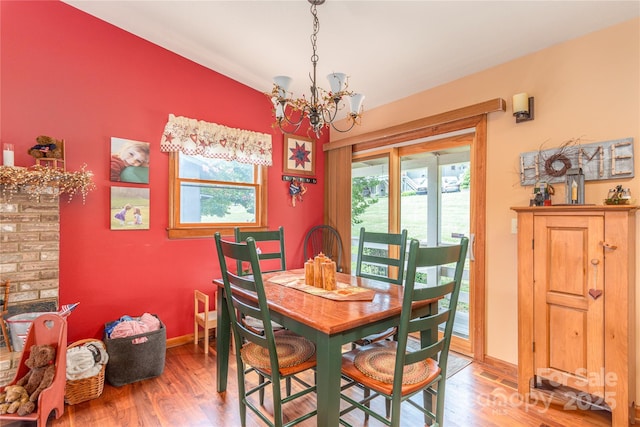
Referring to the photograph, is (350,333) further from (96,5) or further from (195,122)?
(96,5)

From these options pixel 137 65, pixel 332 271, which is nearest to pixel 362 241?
pixel 332 271

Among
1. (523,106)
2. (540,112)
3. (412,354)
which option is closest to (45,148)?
(412,354)

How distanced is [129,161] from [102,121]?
1.23 feet

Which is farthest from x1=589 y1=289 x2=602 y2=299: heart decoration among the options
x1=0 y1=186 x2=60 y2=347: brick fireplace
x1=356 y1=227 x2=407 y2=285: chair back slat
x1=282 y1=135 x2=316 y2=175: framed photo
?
x1=0 y1=186 x2=60 y2=347: brick fireplace

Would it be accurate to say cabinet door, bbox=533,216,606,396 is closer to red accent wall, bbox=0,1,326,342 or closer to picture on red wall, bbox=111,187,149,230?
red accent wall, bbox=0,1,326,342

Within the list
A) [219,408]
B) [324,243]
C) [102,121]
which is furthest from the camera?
[324,243]

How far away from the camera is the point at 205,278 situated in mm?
3258

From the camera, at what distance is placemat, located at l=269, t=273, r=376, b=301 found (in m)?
1.78

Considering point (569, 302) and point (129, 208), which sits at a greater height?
point (129, 208)

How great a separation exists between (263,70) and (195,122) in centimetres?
86

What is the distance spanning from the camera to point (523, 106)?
236cm

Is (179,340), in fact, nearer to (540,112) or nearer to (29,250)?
(29,250)

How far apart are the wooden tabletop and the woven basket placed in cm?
132

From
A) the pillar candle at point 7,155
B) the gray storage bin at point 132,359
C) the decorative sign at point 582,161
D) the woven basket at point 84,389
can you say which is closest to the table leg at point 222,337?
the gray storage bin at point 132,359
